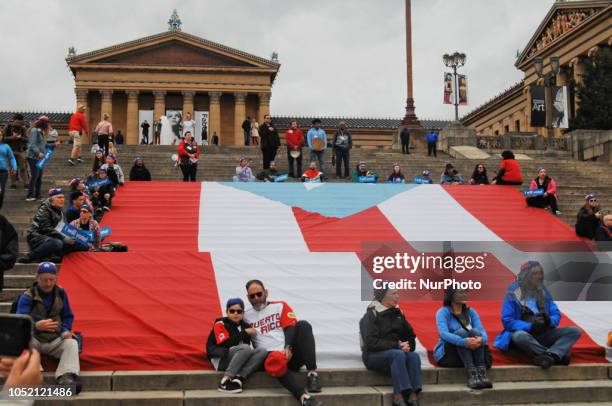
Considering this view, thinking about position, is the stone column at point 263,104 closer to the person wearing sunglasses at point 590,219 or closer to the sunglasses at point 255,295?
the person wearing sunglasses at point 590,219

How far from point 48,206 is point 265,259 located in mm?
2800

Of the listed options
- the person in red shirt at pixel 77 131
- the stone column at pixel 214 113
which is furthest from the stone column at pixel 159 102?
the person in red shirt at pixel 77 131

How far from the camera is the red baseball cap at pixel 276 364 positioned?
5.68 metres

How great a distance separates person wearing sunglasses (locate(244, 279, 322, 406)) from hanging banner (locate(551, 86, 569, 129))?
920 inches

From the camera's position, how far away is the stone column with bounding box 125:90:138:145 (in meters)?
51.5

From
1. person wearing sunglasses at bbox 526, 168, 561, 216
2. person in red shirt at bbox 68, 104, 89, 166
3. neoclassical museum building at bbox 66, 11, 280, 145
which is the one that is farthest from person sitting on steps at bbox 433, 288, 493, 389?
neoclassical museum building at bbox 66, 11, 280, 145

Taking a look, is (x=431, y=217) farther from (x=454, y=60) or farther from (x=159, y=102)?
(x=159, y=102)

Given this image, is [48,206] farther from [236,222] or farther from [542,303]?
[542,303]

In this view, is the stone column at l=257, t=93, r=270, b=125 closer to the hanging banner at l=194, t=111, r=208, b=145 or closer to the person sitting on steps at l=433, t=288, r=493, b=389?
the hanging banner at l=194, t=111, r=208, b=145

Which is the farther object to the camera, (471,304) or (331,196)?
(331,196)

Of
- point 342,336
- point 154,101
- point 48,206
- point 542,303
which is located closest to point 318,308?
point 342,336

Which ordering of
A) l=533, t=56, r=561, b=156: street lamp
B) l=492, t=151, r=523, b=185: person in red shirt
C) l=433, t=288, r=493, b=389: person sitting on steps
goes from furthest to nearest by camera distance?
l=533, t=56, r=561, b=156: street lamp < l=492, t=151, r=523, b=185: person in red shirt < l=433, t=288, r=493, b=389: person sitting on steps

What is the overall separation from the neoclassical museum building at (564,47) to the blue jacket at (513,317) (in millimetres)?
31756

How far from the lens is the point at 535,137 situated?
25.0m
